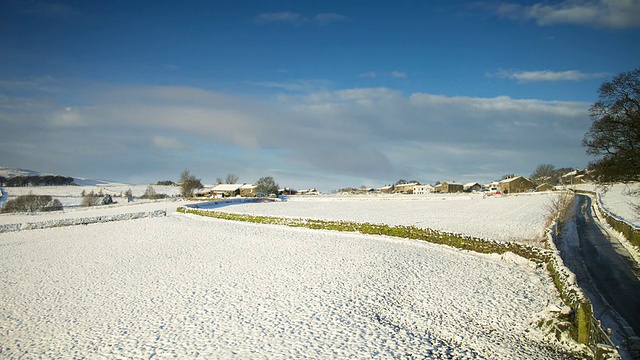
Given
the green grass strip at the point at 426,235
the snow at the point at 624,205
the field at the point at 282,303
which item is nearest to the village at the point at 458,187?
the snow at the point at 624,205

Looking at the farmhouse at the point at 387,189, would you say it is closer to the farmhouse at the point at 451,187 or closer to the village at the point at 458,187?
the village at the point at 458,187

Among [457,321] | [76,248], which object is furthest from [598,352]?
[76,248]

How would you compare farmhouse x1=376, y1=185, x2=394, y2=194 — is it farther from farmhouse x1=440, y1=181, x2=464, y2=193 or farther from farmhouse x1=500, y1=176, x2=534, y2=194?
farmhouse x1=500, y1=176, x2=534, y2=194

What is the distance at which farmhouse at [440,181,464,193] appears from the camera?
413ft

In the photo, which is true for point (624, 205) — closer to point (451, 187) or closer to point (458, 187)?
point (451, 187)

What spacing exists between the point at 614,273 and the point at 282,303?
14.9 meters

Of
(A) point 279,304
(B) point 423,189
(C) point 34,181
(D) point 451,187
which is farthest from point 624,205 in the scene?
(C) point 34,181

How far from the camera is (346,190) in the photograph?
520 ft

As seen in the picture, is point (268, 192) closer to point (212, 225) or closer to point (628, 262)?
point (212, 225)

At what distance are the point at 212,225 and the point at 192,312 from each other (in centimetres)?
2998

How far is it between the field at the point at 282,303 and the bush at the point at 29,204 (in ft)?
227

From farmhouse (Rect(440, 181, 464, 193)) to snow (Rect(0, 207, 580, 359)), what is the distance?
4237 inches

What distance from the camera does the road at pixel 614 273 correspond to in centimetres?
1175

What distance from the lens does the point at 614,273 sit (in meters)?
16.0
